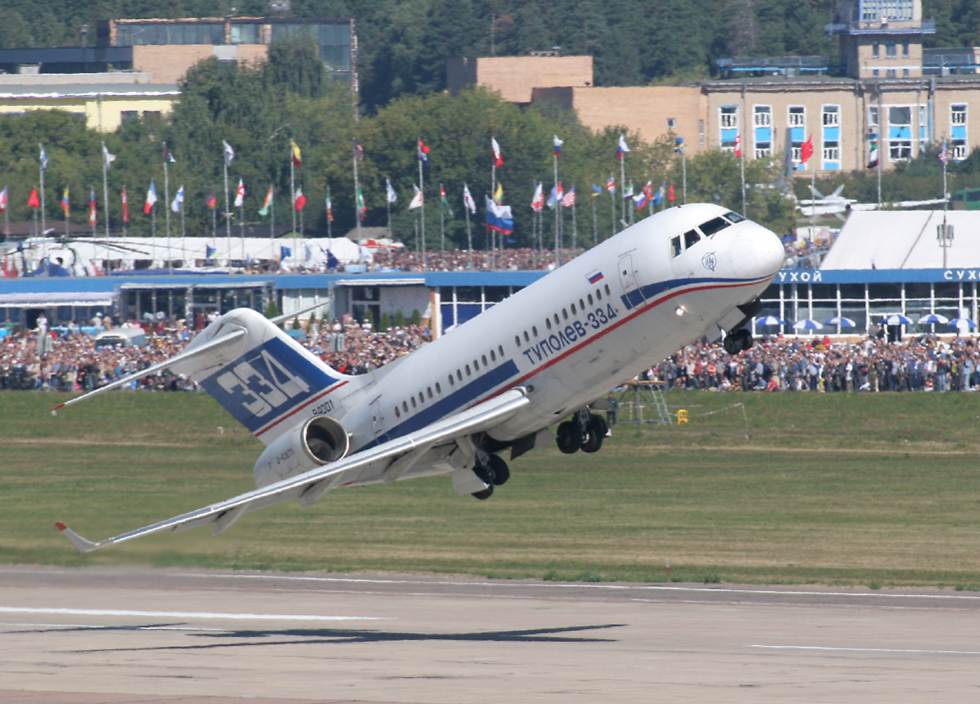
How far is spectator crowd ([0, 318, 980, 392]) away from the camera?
96125 mm

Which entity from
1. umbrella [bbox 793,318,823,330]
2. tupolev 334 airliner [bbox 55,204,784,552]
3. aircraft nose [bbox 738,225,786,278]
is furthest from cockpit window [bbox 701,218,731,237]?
umbrella [bbox 793,318,823,330]

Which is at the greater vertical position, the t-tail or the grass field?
the t-tail

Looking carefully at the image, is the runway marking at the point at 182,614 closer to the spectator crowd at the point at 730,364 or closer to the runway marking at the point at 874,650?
the runway marking at the point at 874,650

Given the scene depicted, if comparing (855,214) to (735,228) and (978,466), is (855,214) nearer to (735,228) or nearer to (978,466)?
(978,466)

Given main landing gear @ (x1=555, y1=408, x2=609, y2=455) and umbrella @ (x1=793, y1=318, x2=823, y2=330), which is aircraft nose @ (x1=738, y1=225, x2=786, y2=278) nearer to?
main landing gear @ (x1=555, y1=408, x2=609, y2=455)

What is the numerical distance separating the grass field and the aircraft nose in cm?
1555

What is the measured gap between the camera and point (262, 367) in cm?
5184

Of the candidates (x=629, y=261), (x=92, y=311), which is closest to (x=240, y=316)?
(x=629, y=261)

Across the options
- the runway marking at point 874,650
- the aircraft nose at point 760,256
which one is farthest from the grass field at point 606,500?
the aircraft nose at point 760,256

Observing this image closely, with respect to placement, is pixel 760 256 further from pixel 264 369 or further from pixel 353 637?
pixel 264 369

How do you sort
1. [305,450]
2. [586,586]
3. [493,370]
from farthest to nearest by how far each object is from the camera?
[586,586], [305,450], [493,370]

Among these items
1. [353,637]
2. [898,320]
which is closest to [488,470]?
[353,637]

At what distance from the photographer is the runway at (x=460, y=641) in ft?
125

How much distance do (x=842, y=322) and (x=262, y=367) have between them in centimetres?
7261
